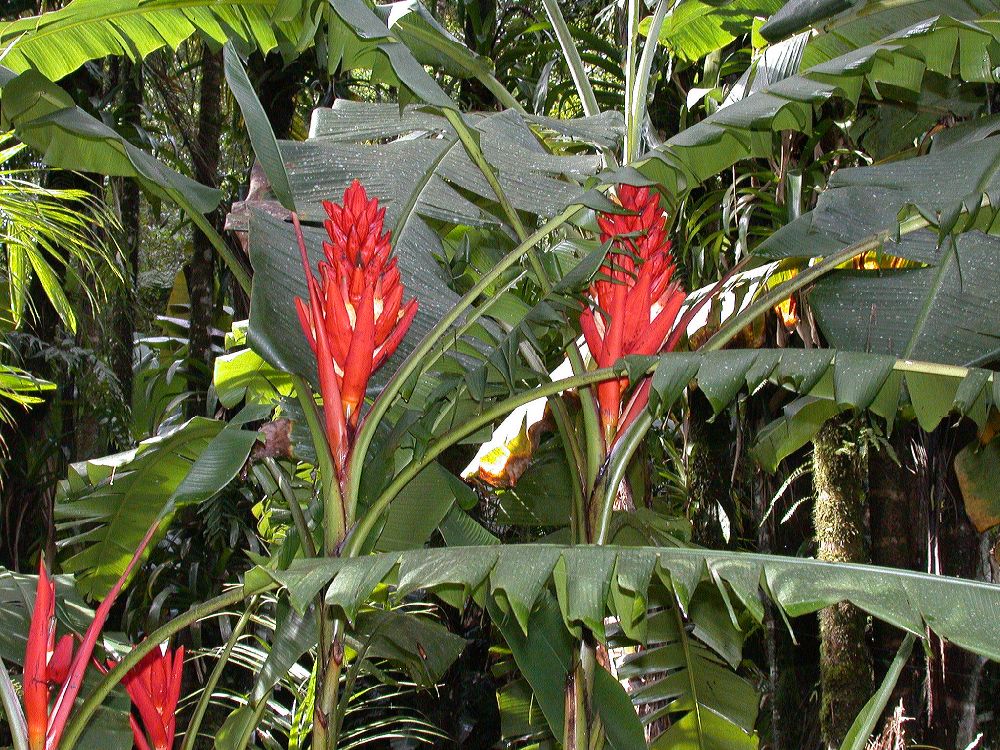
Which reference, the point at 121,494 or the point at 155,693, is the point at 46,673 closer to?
the point at 155,693

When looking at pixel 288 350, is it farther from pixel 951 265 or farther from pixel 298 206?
pixel 951 265

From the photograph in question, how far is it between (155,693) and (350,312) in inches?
26.5

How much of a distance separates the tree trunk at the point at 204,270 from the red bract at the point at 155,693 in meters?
2.17

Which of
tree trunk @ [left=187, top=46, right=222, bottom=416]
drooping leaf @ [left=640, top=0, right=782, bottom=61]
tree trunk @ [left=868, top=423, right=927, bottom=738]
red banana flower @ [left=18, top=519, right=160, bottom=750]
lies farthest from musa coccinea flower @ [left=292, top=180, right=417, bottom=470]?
tree trunk @ [left=187, top=46, right=222, bottom=416]

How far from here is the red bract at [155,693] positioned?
1.37 m

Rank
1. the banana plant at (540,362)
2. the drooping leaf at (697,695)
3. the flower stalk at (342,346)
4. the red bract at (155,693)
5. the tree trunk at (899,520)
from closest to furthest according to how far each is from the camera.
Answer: the banana plant at (540,362), the flower stalk at (342,346), the red bract at (155,693), the drooping leaf at (697,695), the tree trunk at (899,520)

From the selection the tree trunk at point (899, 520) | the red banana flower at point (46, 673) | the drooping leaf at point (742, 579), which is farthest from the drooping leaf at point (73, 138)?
the tree trunk at point (899, 520)

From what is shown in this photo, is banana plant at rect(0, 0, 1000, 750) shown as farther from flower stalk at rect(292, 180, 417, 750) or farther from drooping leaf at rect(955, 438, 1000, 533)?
drooping leaf at rect(955, 438, 1000, 533)

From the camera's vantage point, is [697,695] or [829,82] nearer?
[829,82]

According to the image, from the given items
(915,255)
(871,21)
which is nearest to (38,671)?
(915,255)

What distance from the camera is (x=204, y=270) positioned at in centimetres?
353

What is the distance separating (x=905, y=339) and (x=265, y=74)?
2588 millimetres

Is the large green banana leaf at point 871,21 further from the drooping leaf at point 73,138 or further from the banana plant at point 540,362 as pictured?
the drooping leaf at point 73,138

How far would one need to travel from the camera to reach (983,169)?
1.50 metres
